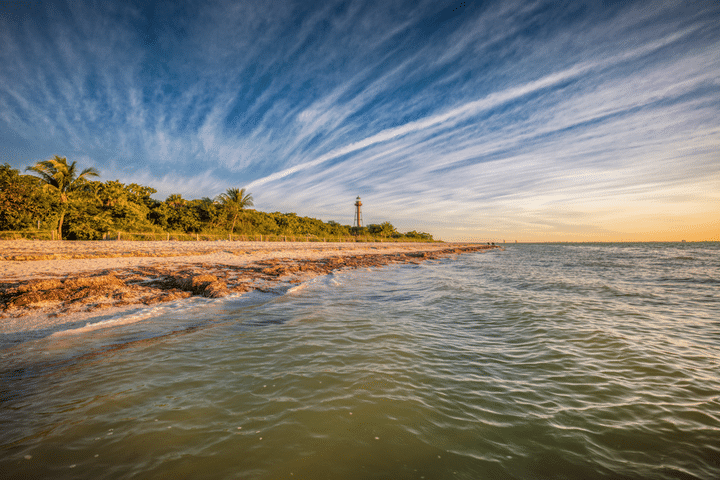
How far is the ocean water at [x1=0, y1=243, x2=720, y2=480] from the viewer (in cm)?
223

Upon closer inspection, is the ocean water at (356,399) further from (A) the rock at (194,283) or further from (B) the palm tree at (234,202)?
(B) the palm tree at (234,202)

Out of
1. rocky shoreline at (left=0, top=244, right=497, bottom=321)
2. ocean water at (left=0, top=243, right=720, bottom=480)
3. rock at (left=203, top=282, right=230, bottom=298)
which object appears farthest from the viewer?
rock at (left=203, top=282, right=230, bottom=298)

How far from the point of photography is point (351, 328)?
18.8 feet

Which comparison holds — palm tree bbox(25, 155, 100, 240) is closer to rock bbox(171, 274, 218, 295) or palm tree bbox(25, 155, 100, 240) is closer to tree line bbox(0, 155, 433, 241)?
tree line bbox(0, 155, 433, 241)

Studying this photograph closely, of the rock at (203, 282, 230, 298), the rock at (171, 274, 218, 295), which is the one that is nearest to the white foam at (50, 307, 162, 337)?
the rock at (203, 282, 230, 298)

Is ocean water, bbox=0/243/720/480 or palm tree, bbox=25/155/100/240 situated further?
palm tree, bbox=25/155/100/240

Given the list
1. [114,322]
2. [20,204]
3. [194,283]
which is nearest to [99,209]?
[20,204]

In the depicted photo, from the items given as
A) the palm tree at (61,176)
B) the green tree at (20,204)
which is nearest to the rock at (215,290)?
the green tree at (20,204)

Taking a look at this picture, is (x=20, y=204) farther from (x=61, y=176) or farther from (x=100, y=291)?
(x=100, y=291)

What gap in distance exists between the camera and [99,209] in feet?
114

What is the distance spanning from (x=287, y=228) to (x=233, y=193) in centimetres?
1409

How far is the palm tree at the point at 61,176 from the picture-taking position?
31.6m

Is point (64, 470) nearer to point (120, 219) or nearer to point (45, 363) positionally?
point (45, 363)

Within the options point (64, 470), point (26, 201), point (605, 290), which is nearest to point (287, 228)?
point (26, 201)
